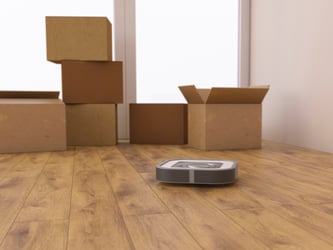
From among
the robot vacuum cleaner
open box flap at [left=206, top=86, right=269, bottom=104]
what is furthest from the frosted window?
the robot vacuum cleaner

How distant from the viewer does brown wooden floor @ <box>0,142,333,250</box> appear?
73 cm

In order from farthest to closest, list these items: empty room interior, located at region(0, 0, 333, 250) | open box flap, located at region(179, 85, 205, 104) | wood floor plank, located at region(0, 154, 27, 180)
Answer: open box flap, located at region(179, 85, 205, 104), wood floor plank, located at region(0, 154, 27, 180), empty room interior, located at region(0, 0, 333, 250)

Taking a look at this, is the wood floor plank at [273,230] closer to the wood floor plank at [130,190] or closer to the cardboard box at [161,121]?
the wood floor plank at [130,190]

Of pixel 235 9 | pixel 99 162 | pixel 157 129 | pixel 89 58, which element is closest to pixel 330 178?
pixel 99 162

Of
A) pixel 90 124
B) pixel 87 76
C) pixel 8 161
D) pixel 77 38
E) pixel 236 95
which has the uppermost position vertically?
pixel 77 38

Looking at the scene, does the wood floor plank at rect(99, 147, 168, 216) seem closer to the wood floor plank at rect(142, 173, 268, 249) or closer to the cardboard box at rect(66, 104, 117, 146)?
the wood floor plank at rect(142, 173, 268, 249)

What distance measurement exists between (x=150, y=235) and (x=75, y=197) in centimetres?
37

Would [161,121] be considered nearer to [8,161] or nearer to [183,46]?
[183,46]

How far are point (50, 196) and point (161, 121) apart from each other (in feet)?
4.45

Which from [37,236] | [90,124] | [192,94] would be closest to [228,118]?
[192,94]

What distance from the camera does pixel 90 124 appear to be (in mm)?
2318

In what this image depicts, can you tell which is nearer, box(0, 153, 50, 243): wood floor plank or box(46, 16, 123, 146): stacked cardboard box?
box(0, 153, 50, 243): wood floor plank

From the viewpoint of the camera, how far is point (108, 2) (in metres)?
2.68

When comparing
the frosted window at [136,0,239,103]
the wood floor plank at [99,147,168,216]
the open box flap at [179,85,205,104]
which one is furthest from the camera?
the frosted window at [136,0,239,103]
